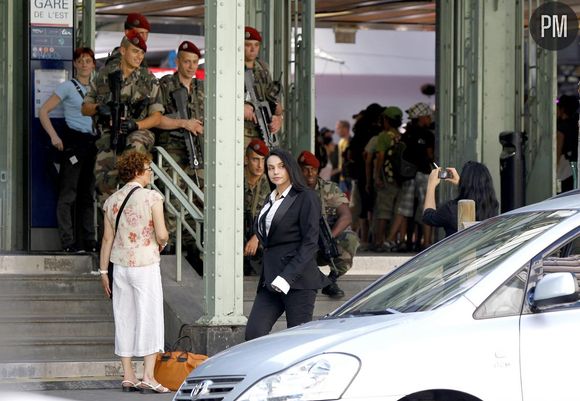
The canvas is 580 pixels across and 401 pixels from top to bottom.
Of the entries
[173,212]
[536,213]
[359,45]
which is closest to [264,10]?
[173,212]

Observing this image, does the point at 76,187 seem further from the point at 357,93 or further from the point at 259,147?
the point at 357,93

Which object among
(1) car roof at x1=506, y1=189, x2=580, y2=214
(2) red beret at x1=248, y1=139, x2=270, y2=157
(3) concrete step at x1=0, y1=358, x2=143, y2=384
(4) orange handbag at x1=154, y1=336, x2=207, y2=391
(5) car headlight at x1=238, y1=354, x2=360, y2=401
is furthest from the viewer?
(2) red beret at x1=248, y1=139, x2=270, y2=157

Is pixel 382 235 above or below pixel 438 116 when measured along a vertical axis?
below

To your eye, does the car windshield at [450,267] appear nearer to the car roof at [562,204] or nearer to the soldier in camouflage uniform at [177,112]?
the car roof at [562,204]

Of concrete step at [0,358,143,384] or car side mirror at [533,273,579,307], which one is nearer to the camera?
car side mirror at [533,273,579,307]

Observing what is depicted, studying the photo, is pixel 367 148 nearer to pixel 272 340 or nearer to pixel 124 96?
pixel 124 96

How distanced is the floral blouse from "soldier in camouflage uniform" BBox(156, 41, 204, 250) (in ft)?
7.82

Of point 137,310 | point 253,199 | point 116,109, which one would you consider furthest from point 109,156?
point 137,310

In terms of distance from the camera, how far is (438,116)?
52.2 feet

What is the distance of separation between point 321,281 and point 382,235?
8.50 meters

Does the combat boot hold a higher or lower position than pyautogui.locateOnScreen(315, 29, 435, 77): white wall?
lower

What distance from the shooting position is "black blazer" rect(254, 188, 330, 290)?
9.37 metres

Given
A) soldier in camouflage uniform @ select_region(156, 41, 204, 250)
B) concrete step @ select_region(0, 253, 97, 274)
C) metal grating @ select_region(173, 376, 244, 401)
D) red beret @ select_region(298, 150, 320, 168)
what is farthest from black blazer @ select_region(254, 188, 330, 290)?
concrete step @ select_region(0, 253, 97, 274)

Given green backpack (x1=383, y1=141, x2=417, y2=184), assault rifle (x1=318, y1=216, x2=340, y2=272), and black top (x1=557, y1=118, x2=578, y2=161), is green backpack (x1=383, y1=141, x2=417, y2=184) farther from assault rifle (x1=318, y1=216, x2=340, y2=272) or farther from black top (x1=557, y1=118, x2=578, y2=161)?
assault rifle (x1=318, y1=216, x2=340, y2=272)
